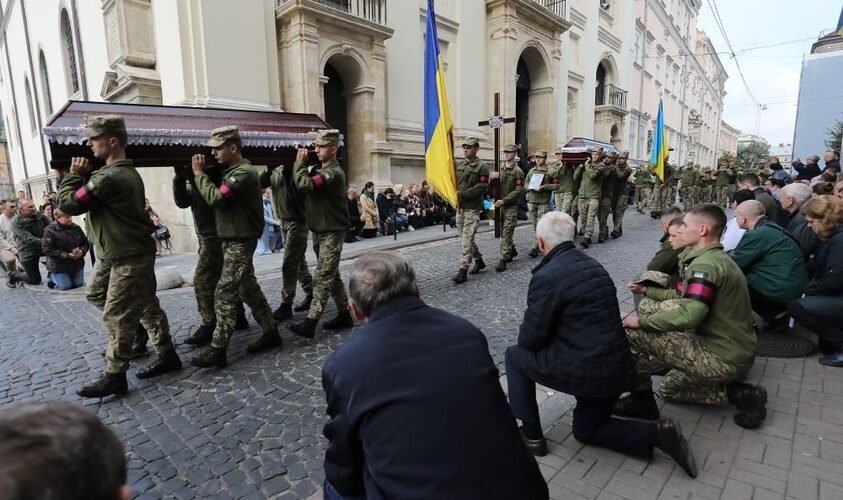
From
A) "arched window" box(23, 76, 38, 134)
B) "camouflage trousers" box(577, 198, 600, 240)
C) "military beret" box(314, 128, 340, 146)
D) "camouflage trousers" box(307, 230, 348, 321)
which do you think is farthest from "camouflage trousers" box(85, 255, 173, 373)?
"arched window" box(23, 76, 38, 134)

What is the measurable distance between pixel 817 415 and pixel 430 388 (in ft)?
10.1

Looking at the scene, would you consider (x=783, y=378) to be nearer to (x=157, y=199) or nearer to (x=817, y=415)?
(x=817, y=415)

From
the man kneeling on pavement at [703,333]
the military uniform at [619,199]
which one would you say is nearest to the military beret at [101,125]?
the man kneeling on pavement at [703,333]

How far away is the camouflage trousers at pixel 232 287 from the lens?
4012 mm

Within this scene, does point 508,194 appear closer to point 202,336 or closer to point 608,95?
point 202,336

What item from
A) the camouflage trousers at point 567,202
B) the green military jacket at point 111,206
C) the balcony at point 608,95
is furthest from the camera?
the balcony at point 608,95

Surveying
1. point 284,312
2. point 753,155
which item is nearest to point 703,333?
point 284,312

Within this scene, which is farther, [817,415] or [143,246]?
[143,246]

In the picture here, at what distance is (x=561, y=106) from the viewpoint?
2186 centimetres

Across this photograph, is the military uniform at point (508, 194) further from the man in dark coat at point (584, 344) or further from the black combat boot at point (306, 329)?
the man in dark coat at point (584, 344)

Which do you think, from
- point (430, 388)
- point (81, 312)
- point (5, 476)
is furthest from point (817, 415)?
point (81, 312)

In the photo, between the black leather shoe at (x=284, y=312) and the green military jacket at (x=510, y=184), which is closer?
the black leather shoe at (x=284, y=312)

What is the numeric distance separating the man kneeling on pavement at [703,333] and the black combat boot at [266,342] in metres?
2.92

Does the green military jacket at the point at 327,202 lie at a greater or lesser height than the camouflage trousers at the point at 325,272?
greater
